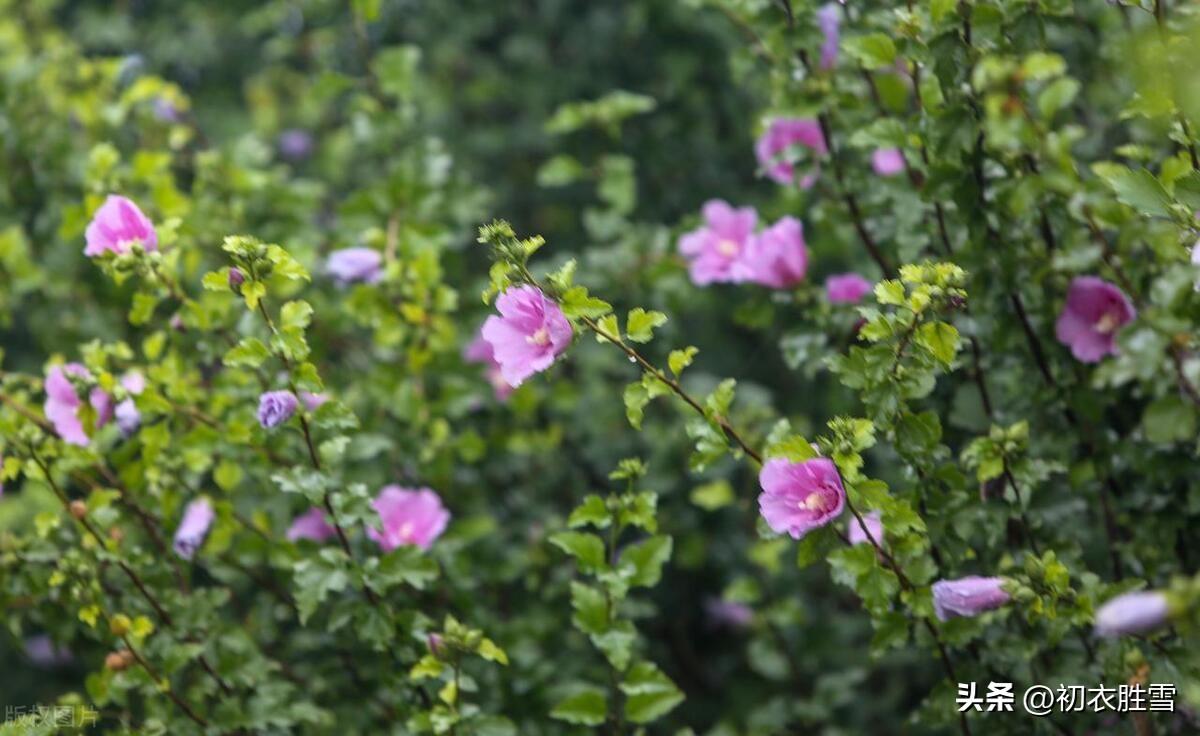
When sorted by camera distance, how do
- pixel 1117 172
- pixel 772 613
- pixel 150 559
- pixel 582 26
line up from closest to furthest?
pixel 1117 172
pixel 150 559
pixel 772 613
pixel 582 26

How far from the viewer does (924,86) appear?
153 cm

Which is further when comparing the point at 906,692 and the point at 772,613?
the point at 906,692

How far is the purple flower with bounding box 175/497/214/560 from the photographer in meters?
1.70

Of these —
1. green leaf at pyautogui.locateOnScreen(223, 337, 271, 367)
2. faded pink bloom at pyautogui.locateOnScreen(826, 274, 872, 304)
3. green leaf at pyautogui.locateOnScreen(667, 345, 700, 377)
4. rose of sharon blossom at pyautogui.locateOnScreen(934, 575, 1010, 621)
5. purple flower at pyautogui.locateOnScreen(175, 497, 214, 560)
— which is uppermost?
green leaf at pyautogui.locateOnScreen(667, 345, 700, 377)

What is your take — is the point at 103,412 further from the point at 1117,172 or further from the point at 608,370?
the point at 1117,172

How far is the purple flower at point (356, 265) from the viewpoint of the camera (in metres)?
1.90

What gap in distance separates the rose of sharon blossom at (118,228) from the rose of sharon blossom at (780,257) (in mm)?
861

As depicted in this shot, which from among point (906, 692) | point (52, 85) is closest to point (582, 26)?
point (52, 85)

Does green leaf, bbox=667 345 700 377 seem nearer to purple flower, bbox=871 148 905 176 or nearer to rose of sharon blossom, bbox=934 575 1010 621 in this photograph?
rose of sharon blossom, bbox=934 575 1010 621

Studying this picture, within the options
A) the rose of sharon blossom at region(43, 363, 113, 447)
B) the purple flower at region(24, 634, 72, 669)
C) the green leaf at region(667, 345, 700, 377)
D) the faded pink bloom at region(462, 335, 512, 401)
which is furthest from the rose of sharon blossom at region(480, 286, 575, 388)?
the purple flower at region(24, 634, 72, 669)

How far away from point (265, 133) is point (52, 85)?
0.80m

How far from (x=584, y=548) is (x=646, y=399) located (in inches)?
12.5

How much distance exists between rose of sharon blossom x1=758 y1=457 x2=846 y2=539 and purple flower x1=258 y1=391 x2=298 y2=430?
567 millimetres

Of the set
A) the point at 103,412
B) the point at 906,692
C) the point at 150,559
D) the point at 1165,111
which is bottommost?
the point at 906,692
